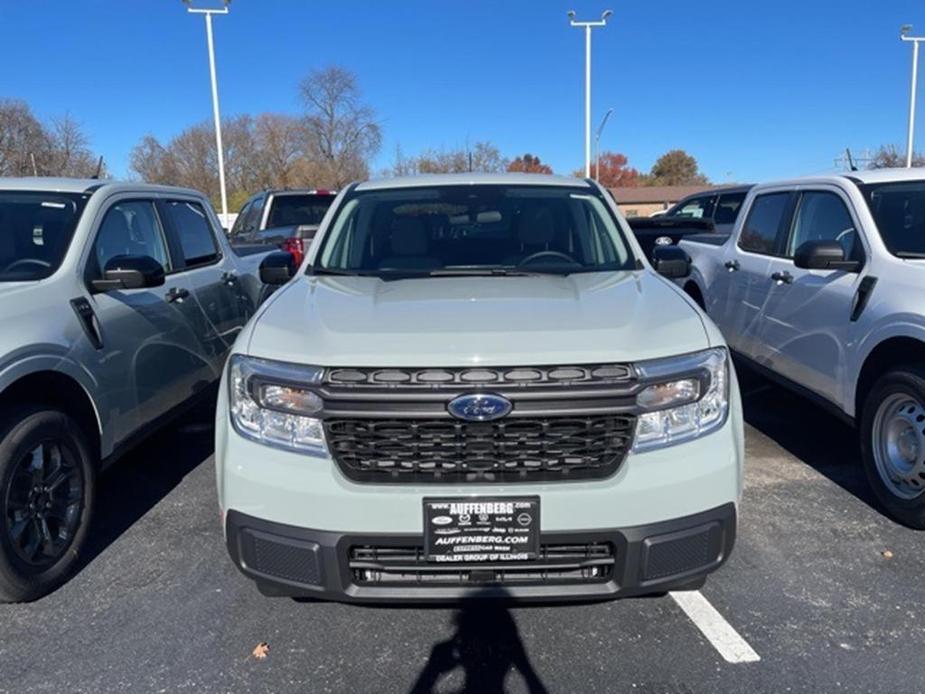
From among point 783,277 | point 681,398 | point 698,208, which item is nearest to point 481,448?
point 681,398

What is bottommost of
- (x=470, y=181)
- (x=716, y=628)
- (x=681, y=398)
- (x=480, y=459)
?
(x=716, y=628)

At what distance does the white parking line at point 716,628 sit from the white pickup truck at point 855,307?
1439 mm

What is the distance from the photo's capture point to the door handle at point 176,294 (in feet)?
15.1

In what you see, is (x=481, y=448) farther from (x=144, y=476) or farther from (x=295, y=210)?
(x=295, y=210)

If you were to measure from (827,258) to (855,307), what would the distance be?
0.34 m

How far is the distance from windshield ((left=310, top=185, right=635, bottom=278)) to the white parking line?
1609 millimetres

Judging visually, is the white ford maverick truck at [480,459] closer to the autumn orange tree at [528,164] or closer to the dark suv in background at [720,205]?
the dark suv in background at [720,205]

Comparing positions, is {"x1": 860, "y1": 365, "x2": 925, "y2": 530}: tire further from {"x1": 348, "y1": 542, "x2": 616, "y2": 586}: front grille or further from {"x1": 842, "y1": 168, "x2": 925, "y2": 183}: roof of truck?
{"x1": 348, "y1": 542, "x2": 616, "y2": 586}: front grille

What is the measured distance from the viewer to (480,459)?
2459 mm

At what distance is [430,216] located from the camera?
13.5 ft

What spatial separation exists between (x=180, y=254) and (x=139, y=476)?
1.54 meters

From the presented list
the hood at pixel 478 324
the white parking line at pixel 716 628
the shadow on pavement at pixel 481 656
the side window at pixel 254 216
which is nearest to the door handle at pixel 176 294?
the hood at pixel 478 324

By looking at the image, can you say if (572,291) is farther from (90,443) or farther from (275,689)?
(90,443)

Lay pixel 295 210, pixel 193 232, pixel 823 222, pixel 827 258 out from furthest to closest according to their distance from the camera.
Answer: pixel 295 210, pixel 193 232, pixel 823 222, pixel 827 258
